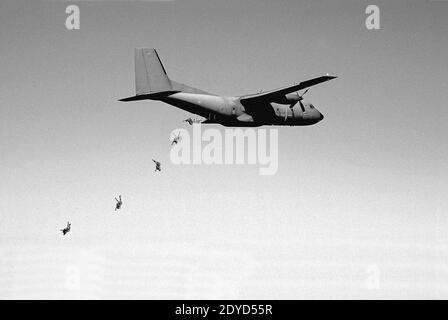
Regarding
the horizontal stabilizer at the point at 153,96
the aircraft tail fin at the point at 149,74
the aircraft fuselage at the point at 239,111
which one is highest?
the aircraft tail fin at the point at 149,74

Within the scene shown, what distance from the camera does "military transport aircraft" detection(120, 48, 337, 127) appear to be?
1750cm

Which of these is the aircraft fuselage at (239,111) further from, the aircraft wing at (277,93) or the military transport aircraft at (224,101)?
the aircraft wing at (277,93)

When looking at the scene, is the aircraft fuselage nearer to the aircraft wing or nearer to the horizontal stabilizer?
the horizontal stabilizer

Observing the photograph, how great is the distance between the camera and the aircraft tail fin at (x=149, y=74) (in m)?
17.3

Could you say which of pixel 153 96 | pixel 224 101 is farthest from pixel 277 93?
pixel 153 96

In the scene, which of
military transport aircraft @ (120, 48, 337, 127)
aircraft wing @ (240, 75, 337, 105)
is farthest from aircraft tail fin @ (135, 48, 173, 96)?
aircraft wing @ (240, 75, 337, 105)

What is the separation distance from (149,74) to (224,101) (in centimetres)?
215

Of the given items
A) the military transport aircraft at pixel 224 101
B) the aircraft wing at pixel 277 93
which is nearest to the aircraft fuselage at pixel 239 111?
the military transport aircraft at pixel 224 101

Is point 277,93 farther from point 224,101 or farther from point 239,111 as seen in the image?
point 224,101
